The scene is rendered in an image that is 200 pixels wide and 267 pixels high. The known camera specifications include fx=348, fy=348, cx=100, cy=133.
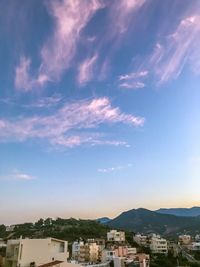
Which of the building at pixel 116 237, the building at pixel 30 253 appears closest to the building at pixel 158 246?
the building at pixel 116 237

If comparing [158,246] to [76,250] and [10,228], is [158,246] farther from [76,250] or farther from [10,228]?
[10,228]

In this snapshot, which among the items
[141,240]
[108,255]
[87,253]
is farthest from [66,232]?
[108,255]

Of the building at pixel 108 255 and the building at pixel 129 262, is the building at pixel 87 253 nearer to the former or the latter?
the building at pixel 108 255

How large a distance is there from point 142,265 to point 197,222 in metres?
151

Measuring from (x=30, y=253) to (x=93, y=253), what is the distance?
140 feet

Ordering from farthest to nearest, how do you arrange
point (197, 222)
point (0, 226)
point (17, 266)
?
point (197, 222) < point (0, 226) < point (17, 266)

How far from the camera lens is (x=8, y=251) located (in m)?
34.4

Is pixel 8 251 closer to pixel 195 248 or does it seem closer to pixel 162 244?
pixel 162 244

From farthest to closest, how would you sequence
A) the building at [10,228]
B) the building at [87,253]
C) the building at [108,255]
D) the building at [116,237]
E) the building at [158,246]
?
the building at [10,228]
the building at [116,237]
the building at [158,246]
the building at [87,253]
the building at [108,255]

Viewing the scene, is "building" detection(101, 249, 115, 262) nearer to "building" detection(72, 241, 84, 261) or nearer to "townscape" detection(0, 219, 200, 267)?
"townscape" detection(0, 219, 200, 267)

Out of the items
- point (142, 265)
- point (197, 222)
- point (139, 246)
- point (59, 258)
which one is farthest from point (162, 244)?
point (197, 222)

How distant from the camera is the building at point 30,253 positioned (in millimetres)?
31703

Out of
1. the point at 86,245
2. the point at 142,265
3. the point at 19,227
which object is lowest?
the point at 142,265

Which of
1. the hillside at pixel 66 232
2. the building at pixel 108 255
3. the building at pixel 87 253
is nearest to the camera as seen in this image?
the building at pixel 108 255
